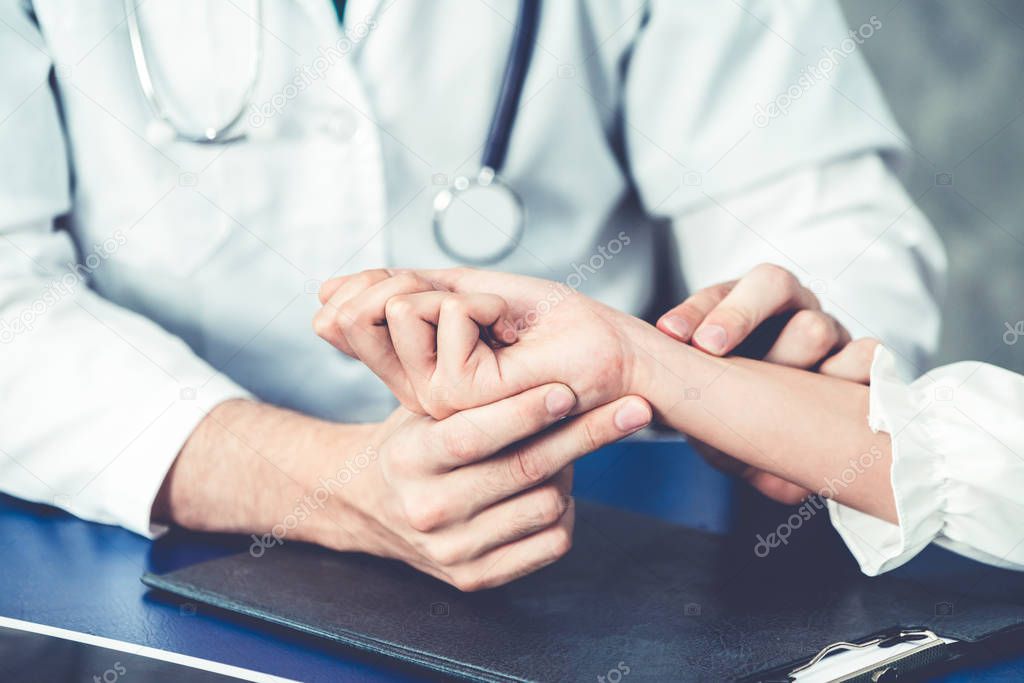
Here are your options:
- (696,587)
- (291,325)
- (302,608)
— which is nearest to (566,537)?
(696,587)

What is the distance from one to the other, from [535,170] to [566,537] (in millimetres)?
591

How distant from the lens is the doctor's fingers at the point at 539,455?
0.69 meters

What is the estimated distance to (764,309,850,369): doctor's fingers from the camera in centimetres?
81

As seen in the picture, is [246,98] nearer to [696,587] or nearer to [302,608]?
[302,608]

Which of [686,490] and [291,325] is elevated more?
[291,325]

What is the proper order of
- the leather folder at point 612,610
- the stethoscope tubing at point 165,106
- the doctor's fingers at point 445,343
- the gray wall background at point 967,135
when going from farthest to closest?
1. the gray wall background at point 967,135
2. the stethoscope tubing at point 165,106
3. the doctor's fingers at point 445,343
4. the leather folder at point 612,610

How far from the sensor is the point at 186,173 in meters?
1.05

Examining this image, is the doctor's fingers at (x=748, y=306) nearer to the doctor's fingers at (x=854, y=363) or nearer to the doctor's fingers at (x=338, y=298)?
the doctor's fingers at (x=854, y=363)

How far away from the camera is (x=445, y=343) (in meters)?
0.66

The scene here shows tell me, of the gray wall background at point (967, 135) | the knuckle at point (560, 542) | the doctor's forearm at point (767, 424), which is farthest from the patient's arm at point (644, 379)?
the gray wall background at point (967, 135)

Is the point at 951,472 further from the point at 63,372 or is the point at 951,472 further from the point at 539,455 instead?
the point at 63,372

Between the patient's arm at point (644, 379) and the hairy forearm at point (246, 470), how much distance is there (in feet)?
0.48

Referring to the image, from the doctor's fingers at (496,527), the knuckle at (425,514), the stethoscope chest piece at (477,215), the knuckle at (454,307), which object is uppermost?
the stethoscope chest piece at (477,215)

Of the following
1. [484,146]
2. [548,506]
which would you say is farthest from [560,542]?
[484,146]
